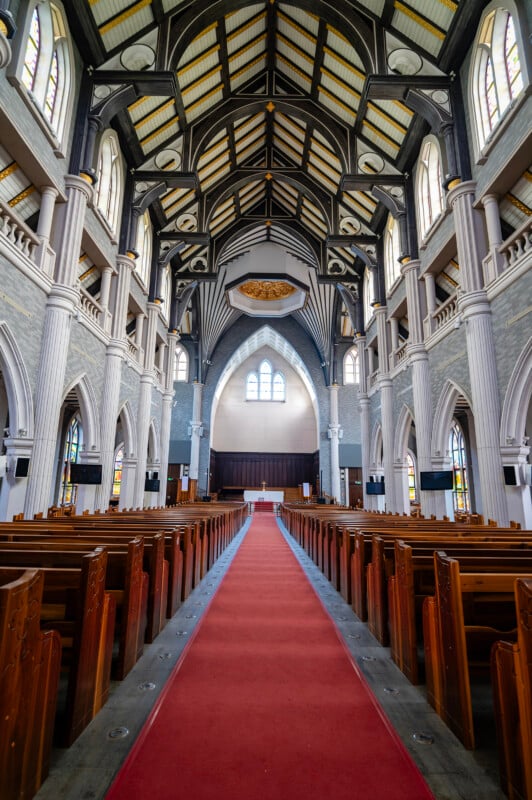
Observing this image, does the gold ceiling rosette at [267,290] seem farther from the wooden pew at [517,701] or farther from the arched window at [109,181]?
the wooden pew at [517,701]

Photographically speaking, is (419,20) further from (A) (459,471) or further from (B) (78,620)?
(A) (459,471)

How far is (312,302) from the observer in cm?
2467

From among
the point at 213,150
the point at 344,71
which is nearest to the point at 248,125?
the point at 213,150

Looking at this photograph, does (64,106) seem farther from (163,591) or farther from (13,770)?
(13,770)

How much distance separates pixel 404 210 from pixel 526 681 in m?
12.8

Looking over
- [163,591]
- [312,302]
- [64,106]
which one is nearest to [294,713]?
[163,591]

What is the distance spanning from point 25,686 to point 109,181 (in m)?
12.4

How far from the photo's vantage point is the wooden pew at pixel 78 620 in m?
2.06

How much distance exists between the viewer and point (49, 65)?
27.2ft

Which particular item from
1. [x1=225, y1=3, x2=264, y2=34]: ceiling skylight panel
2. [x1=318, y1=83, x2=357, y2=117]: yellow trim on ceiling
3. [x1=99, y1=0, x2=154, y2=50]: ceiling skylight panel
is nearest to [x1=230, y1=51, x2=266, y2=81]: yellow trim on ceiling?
[x1=225, y1=3, x2=264, y2=34]: ceiling skylight panel

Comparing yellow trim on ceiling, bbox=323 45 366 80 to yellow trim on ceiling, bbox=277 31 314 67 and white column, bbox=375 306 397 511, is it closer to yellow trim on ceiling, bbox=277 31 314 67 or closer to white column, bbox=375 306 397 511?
yellow trim on ceiling, bbox=277 31 314 67

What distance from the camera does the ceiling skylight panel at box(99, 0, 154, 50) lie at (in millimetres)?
9000

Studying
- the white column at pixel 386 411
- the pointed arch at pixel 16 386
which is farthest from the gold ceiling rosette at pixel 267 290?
the pointed arch at pixel 16 386

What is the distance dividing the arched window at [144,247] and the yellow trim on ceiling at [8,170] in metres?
5.59
